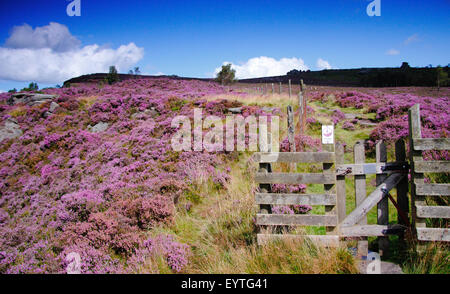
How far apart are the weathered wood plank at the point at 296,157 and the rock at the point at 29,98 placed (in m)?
23.2

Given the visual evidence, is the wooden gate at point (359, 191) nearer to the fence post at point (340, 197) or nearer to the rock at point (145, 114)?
the fence post at point (340, 197)

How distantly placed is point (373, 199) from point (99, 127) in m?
15.7

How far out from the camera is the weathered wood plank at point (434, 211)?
4199 millimetres

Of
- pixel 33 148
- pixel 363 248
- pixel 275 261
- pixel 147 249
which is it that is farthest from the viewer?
pixel 33 148

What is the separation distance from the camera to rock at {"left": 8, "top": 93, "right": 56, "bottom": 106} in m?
21.7

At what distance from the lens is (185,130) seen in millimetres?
12734

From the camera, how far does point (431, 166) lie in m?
4.27

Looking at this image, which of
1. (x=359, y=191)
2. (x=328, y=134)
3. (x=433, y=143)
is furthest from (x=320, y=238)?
(x=433, y=143)

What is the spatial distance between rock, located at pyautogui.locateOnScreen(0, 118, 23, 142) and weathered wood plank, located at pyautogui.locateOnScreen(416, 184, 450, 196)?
20.7 meters

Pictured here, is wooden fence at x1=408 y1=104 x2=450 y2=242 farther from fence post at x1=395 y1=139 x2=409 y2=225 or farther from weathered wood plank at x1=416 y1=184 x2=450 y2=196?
fence post at x1=395 y1=139 x2=409 y2=225

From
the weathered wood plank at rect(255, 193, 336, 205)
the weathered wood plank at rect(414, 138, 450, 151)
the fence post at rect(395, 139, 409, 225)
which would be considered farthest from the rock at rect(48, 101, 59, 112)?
the weathered wood plank at rect(414, 138, 450, 151)
